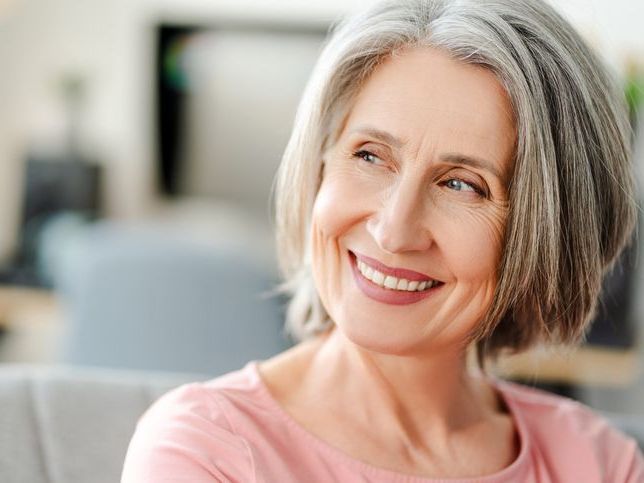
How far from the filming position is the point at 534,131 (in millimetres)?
1313

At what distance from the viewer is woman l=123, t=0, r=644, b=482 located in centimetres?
131

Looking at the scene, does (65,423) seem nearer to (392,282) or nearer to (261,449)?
(261,449)

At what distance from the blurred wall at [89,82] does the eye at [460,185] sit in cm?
310

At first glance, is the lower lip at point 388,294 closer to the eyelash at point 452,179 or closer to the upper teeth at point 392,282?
the upper teeth at point 392,282

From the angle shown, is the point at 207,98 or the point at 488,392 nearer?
the point at 488,392

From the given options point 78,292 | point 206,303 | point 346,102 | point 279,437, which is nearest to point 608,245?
point 346,102

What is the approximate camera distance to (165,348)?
2.62 meters

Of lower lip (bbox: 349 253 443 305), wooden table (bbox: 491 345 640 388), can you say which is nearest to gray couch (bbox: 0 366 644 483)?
lower lip (bbox: 349 253 443 305)

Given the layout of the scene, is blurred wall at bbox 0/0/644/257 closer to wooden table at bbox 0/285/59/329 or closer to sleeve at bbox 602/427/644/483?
wooden table at bbox 0/285/59/329

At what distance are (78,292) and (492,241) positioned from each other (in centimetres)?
160

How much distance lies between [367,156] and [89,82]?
3.39 meters

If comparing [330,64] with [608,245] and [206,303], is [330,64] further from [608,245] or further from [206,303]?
[206,303]

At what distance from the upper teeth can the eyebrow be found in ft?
0.49

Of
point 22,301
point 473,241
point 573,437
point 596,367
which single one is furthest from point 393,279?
point 22,301
